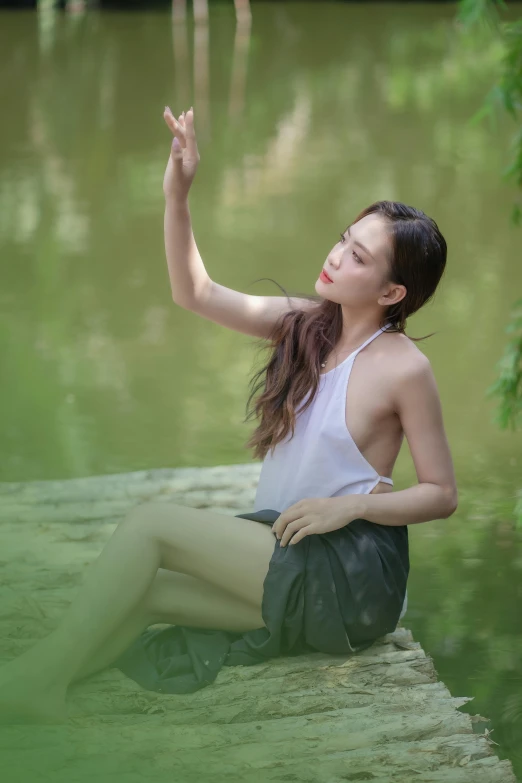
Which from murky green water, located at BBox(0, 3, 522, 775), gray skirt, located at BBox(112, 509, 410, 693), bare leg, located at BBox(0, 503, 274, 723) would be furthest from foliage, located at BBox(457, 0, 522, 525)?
bare leg, located at BBox(0, 503, 274, 723)

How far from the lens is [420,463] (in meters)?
2.06

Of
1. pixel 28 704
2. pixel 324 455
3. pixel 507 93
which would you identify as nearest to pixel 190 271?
pixel 324 455

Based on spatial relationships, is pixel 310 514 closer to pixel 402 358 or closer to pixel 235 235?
pixel 402 358

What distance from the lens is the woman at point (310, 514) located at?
202 cm

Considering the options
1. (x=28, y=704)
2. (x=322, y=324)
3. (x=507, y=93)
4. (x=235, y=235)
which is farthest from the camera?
(x=235, y=235)

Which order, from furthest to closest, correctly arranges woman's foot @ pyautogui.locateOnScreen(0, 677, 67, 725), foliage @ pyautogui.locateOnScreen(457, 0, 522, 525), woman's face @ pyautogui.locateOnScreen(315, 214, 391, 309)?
foliage @ pyautogui.locateOnScreen(457, 0, 522, 525)
woman's face @ pyautogui.locateOnScreen(315, 214, 391, 309)
woman's foot @ pyautogui.locateOnScreen(0, 677, 67, 725)

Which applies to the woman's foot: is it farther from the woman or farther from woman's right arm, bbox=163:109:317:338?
woman's right arm, bbox=163:109:317:338

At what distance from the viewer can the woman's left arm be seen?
2.03 meters

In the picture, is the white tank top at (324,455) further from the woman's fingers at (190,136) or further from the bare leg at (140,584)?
the woman's fingers at (190,136)

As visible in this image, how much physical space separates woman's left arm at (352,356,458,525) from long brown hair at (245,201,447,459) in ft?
0.31

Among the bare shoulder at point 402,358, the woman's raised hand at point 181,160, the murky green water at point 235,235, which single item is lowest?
the murky green water at point 235,235

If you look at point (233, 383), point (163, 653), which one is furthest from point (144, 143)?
point (163, 653)

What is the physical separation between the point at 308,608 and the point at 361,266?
0.61 m

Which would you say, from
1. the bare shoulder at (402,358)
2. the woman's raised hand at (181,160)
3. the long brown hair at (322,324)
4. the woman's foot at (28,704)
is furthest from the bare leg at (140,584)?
the woman's raised hand at (181,160)
